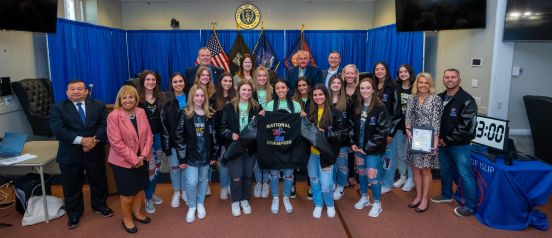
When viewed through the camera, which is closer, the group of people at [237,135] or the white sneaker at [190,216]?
the group of people at [237,135]

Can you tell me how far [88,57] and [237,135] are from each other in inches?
208

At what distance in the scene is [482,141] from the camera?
11.8 feet

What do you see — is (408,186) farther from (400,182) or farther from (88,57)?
(88,57)

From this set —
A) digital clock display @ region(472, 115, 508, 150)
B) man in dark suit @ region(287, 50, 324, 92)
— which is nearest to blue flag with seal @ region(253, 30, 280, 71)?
man in dark suit @ region(287, 50, 324, 92)

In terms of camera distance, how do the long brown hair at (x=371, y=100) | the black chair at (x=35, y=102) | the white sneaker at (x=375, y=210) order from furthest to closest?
the black chair at (x=35, y=102) < the white sneaker at (x=375, y=210) < the long brown hair at (x=371, y=100)

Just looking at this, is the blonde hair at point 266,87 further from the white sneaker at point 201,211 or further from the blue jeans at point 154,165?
the white sneaker at point 201,211

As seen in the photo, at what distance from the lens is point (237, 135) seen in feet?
10.9

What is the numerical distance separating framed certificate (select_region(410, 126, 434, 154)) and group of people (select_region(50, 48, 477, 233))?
0.07m

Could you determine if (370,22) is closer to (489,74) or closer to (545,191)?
(489,74)

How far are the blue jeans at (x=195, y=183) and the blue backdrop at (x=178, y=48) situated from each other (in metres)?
4.79

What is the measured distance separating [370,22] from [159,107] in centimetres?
763

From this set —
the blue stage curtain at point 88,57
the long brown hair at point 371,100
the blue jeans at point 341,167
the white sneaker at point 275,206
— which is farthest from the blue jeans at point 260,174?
the blue stage curtain at point 88,57

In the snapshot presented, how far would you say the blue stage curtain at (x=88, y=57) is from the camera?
5.92m

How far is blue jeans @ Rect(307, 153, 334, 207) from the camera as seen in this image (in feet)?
11.0
